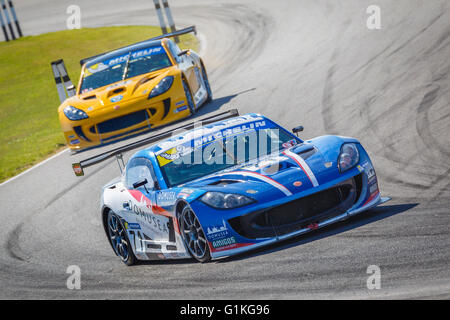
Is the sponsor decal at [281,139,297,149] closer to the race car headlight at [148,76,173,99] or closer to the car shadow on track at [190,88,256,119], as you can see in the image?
the race car headlight at [148,76,173,99]

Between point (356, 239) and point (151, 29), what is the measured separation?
19.9 m

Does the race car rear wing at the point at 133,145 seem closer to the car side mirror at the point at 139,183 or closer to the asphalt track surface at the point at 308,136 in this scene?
the car side mirror at the point at 139,183

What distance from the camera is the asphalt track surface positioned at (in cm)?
575

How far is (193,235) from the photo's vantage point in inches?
267

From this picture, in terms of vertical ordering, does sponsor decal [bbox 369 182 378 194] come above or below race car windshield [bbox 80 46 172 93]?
below

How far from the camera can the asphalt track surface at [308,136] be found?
18.9 ft

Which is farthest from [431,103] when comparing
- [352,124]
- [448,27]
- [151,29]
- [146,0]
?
[146,0]

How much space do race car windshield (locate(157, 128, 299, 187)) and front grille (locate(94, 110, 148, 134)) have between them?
610 cm

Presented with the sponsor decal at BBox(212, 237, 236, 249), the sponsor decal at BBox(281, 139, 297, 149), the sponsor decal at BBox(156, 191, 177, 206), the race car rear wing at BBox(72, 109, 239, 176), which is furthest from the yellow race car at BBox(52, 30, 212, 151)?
the sponsor decal at BBox(212, 237, 236, 249)

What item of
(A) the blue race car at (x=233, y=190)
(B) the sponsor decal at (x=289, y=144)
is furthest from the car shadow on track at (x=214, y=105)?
(B) the sponsor decal at (x=289, y=144)

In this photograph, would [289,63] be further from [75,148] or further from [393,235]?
[393,235]

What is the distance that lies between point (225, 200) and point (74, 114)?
812 centimetres

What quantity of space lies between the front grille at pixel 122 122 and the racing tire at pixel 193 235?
22.9 feet

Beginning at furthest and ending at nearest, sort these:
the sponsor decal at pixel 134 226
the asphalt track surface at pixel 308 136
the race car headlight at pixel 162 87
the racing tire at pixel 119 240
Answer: the race car headlight at pixel 162 87, the racing tire at pixel 119 240, the sponsor decal at pixel 134 226, the asphalt track surface at pixel 308 136
